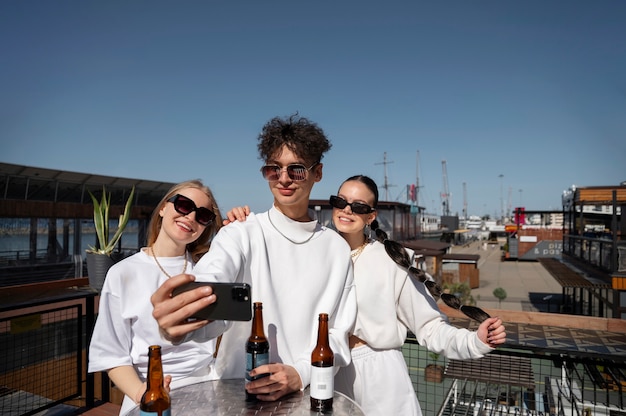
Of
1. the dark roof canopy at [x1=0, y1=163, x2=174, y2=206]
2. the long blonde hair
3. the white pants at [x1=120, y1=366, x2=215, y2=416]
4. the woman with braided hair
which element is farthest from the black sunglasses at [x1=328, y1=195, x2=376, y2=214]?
the dark roof canopy at [x1=0, y1=163, x2=174, y2=206]

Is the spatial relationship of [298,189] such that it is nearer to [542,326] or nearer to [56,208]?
[542,326]

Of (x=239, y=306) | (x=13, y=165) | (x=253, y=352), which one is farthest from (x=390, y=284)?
(x=13, y=165)

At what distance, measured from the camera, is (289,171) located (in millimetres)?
1829

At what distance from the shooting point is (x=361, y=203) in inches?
88.8

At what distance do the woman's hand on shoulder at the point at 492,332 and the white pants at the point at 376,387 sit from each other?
44 cm

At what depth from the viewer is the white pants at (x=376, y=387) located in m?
2.05

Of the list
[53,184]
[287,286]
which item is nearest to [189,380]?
[287,286]

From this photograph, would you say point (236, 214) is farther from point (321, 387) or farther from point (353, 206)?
point (321, 387)

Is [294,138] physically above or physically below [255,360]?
above

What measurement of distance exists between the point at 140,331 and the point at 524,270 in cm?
3809

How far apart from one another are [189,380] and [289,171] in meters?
1.01

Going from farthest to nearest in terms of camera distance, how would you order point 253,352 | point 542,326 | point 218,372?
1. point 542,326
2. point 218,372
3. point 253,352

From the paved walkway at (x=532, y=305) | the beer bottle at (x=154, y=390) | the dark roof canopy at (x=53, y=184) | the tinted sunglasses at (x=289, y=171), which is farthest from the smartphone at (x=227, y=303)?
the dark roof canopy at (x=53, y=184)

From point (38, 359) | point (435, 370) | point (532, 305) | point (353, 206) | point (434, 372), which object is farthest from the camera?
point (532, 305)
